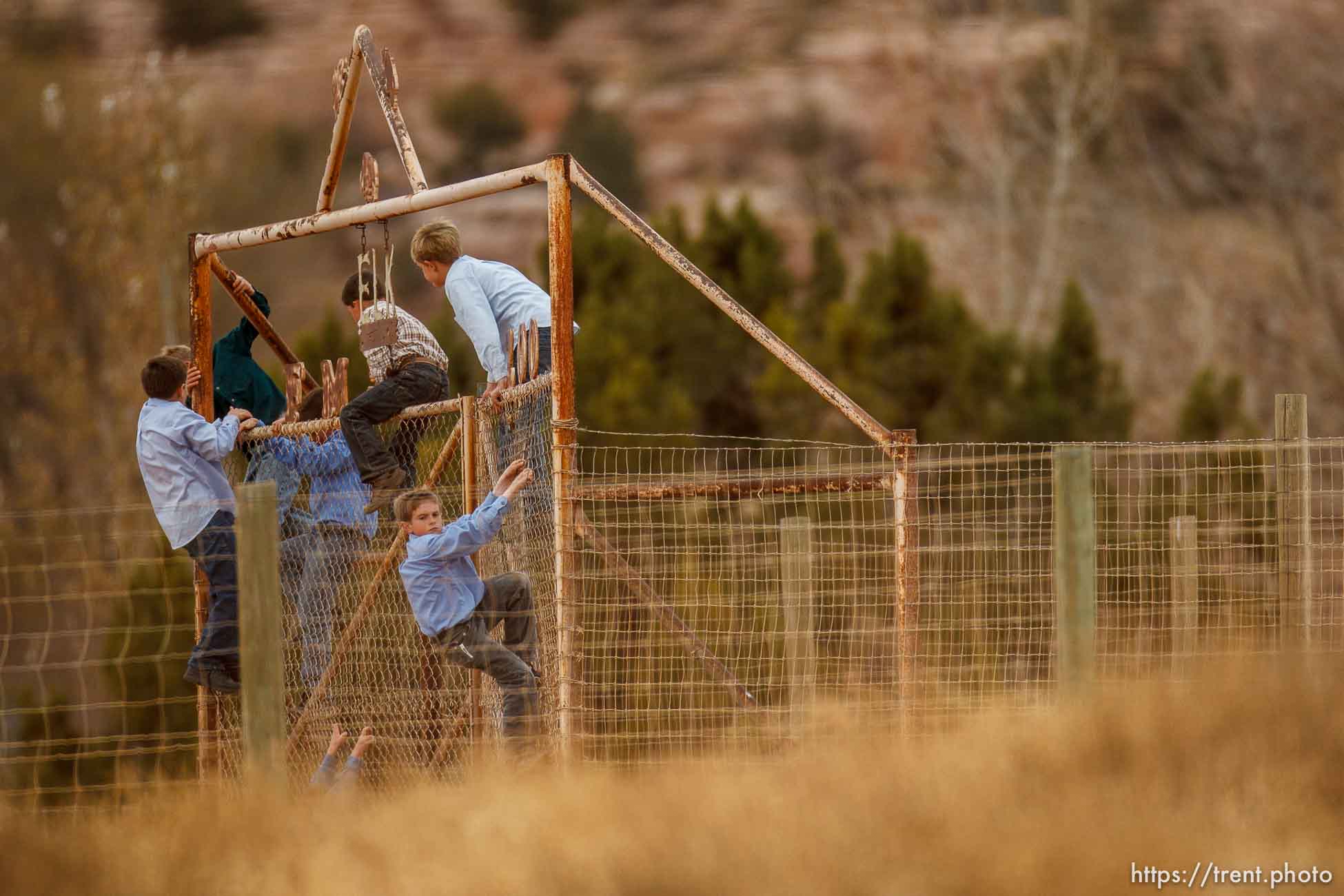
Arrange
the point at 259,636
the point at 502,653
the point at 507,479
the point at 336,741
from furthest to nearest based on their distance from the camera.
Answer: the point at 336,741 < the point at 502,653 < the point at 507,479 < the point at 259,636

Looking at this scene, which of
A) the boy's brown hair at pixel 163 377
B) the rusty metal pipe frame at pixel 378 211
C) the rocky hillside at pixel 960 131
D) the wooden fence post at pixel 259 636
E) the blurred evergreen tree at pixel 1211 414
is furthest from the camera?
the rocky hillside at pixel 960 131

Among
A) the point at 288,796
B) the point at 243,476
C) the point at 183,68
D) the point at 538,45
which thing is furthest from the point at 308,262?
the point at 288,796

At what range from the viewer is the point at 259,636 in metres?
5.08

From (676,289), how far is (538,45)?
39287 millimetres

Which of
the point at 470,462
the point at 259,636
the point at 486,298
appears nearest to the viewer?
the point at 259,636

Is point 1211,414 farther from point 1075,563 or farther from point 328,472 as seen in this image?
point 1075,563

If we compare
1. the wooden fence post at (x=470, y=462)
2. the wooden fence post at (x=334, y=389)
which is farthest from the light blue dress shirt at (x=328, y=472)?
the wooden fence post at (x=470, y=462)

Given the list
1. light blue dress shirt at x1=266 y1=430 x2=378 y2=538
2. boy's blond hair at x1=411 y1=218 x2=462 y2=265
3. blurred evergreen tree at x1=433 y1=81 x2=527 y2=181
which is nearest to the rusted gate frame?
boy's blond hair at x1=411 y1=218 x2=462 y2=265

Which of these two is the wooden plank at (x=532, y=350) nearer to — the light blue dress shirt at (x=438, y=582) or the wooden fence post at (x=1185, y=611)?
the light blue dress shirt at (x=438, y=582)

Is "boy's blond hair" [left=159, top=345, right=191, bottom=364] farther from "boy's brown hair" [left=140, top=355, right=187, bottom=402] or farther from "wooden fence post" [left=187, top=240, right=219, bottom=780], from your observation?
"boy's brown hair" [left=140, top=355, right=187, bottom=402]

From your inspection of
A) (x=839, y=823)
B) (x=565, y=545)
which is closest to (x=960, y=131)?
(x=565, y=545)

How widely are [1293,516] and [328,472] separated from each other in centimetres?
431

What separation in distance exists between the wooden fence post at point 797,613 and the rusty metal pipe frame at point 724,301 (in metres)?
0.65

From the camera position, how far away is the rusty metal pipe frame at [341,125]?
300 inches
